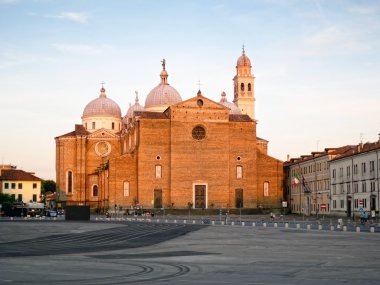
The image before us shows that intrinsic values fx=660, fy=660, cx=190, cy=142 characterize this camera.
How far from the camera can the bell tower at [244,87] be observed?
14662cm

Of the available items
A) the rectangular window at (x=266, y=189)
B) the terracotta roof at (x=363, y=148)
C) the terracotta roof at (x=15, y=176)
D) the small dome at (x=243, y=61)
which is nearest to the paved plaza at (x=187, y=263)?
the terracotta roof at (x=363, y=148)

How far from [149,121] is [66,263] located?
79385 millimetres

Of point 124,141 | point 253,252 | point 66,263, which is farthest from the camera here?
point 124,141

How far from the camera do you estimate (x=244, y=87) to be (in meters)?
148

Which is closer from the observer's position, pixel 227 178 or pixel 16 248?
pixel 16 248

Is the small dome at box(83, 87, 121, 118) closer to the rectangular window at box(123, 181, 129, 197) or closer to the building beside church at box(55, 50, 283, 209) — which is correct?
the building beside church at box(55, 50, 283, 209)

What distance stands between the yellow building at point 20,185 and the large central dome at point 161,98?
90.6ft

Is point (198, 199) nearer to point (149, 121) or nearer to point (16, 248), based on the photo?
point (149, 121)

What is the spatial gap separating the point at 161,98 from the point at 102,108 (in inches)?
520

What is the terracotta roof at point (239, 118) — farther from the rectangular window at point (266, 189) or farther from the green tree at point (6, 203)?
the green tree at point (6, 203)

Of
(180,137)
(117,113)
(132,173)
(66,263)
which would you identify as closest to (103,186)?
(132,173)

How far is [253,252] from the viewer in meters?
29.2

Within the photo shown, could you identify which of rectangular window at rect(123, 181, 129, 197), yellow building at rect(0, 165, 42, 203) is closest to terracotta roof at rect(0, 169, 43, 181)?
yellow building at rect(0, 165, 42, 203)

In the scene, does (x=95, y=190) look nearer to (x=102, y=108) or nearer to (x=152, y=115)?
(x=102, y=108)
